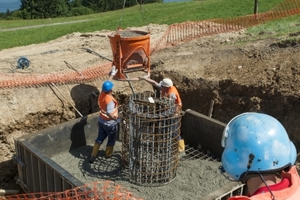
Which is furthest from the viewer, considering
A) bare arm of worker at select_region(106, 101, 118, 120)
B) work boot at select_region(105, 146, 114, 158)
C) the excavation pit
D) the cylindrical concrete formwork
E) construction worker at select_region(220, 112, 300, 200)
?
work boot at select_region(105, 146, 114, 158)

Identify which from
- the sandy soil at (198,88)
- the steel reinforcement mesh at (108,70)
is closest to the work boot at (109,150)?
the steel reinforcement mesh at (108,70)

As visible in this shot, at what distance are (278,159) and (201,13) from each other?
2034cm

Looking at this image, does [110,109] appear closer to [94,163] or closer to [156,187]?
[94,163]

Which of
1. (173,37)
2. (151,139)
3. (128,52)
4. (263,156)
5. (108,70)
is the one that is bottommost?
(151,139)

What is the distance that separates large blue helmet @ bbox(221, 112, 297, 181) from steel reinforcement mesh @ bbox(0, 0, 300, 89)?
692 centimetres

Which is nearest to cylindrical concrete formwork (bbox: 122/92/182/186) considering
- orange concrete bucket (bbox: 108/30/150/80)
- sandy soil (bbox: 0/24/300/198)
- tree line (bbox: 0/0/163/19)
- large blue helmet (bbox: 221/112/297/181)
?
sandy soil (bbox: 0/24/300/198)

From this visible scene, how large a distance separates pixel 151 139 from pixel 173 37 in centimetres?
768

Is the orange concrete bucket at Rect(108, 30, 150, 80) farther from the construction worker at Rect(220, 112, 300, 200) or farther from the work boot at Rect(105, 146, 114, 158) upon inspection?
the construction worker at Rect(220, 112, 300, 200)

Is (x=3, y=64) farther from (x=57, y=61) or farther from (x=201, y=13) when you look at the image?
(x=201, y=13)

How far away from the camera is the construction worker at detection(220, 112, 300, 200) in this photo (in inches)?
96.6

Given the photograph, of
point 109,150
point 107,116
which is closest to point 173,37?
point 109,150

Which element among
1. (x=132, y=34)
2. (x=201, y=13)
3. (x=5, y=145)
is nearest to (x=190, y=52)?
(x=132, y=34)

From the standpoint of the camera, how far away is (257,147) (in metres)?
2.46

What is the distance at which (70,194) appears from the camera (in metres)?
5.55
